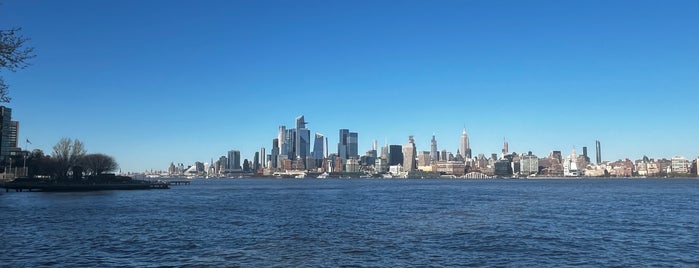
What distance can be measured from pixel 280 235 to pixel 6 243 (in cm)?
1910

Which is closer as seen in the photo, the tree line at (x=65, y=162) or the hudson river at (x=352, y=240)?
the hudson river at (x=352, y=240)

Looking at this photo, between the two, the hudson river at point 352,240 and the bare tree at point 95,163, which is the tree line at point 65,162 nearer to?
the bare tree at point 95,163

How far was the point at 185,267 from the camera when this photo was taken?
1127 inches

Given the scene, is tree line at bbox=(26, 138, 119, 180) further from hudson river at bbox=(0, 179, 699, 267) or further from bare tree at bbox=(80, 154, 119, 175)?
hudson river at bbox=(0, 179, 699, 267)

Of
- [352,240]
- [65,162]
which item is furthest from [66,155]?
[352,240]

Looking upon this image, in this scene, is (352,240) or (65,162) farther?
(65,162)

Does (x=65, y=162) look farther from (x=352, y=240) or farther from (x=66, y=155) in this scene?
(x=352, y=240)

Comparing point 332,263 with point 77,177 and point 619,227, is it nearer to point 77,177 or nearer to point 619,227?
point 619,227

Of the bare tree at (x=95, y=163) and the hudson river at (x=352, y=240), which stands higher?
the bare tree at (x=95, y=163)

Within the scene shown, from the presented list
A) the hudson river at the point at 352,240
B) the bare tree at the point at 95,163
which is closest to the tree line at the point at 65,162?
the bare tree at the point at 95,163

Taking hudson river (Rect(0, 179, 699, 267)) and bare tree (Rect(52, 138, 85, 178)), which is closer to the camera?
hudson river (Rect(0, 179, 699, 267))

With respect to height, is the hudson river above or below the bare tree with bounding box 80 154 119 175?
below

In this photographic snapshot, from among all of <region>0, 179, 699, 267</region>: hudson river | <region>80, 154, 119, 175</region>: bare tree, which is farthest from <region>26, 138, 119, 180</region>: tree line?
<region>0, 179, 699, 267</region>: hudson river

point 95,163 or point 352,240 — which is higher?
point 95,163
